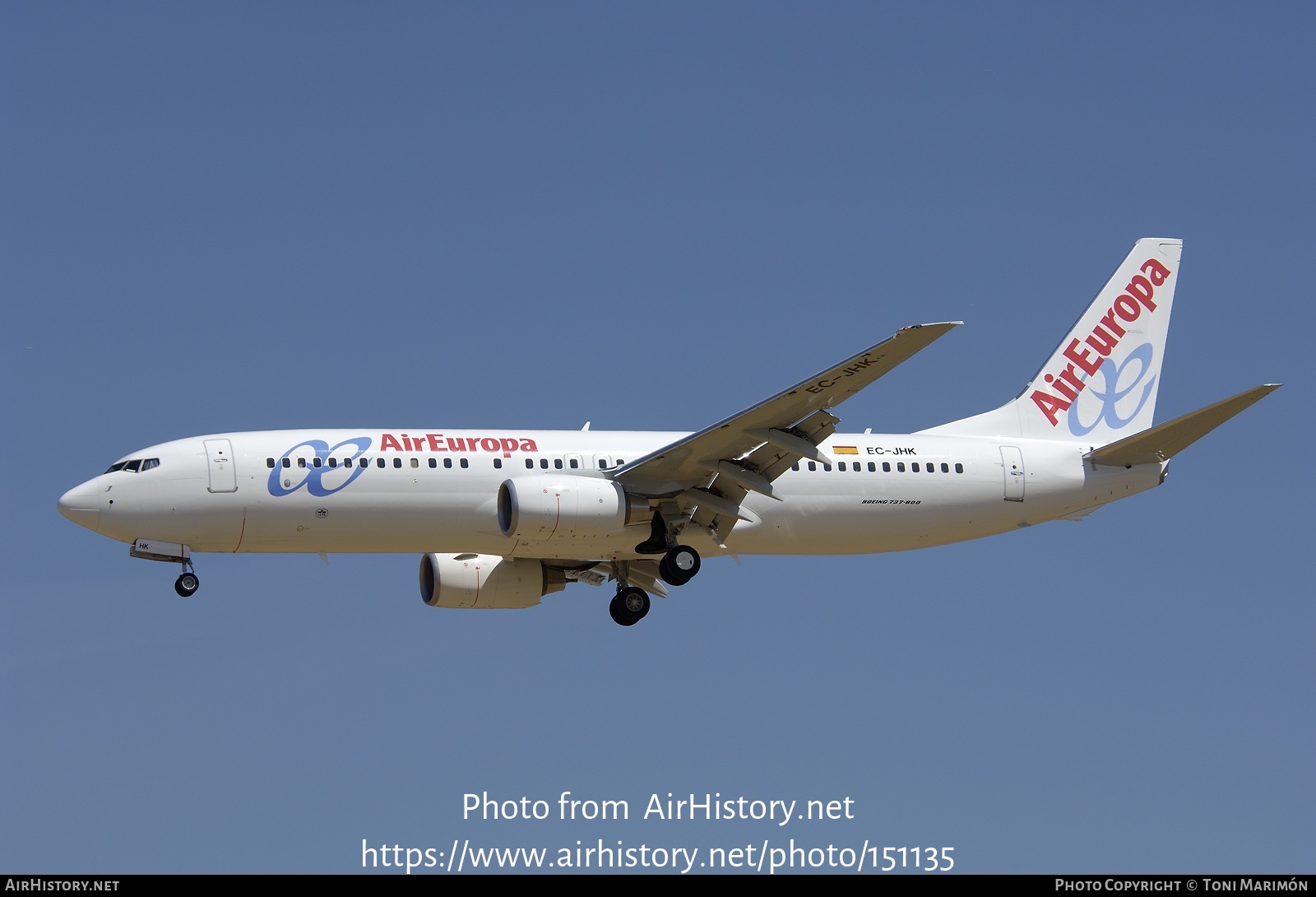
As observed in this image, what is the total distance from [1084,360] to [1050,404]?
6.30 ft

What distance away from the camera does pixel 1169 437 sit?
4278 cm

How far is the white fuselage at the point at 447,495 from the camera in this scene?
39.7 metres

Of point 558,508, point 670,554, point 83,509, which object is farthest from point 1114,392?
point 83,509

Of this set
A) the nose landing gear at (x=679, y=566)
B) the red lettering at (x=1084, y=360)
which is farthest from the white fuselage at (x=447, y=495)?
the red lettering at (x=1084, y=360)

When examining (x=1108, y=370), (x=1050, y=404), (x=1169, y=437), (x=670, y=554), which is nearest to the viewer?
(x=670, y=554)

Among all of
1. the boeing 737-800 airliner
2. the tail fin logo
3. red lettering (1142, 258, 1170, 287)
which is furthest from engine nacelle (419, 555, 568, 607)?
red lettering (1142, 258, 1170, 287)

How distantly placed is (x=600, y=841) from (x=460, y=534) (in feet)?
28.7

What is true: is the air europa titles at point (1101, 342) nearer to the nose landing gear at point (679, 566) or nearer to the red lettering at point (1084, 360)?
the red lettering at point (1084, 360)

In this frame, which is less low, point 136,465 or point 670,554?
point 136,465

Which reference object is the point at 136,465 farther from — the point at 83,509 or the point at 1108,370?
the point at 1108,370

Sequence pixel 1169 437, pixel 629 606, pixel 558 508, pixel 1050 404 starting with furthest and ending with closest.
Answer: pixel 1050 404 → pixel 629 606 → pixel 1169 437 → pixel 558 508

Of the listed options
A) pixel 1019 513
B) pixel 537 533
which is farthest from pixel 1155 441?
pixel 537 533

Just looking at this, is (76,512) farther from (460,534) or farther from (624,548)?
(624,548)

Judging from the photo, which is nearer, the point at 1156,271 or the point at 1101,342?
the point at 1101,342
